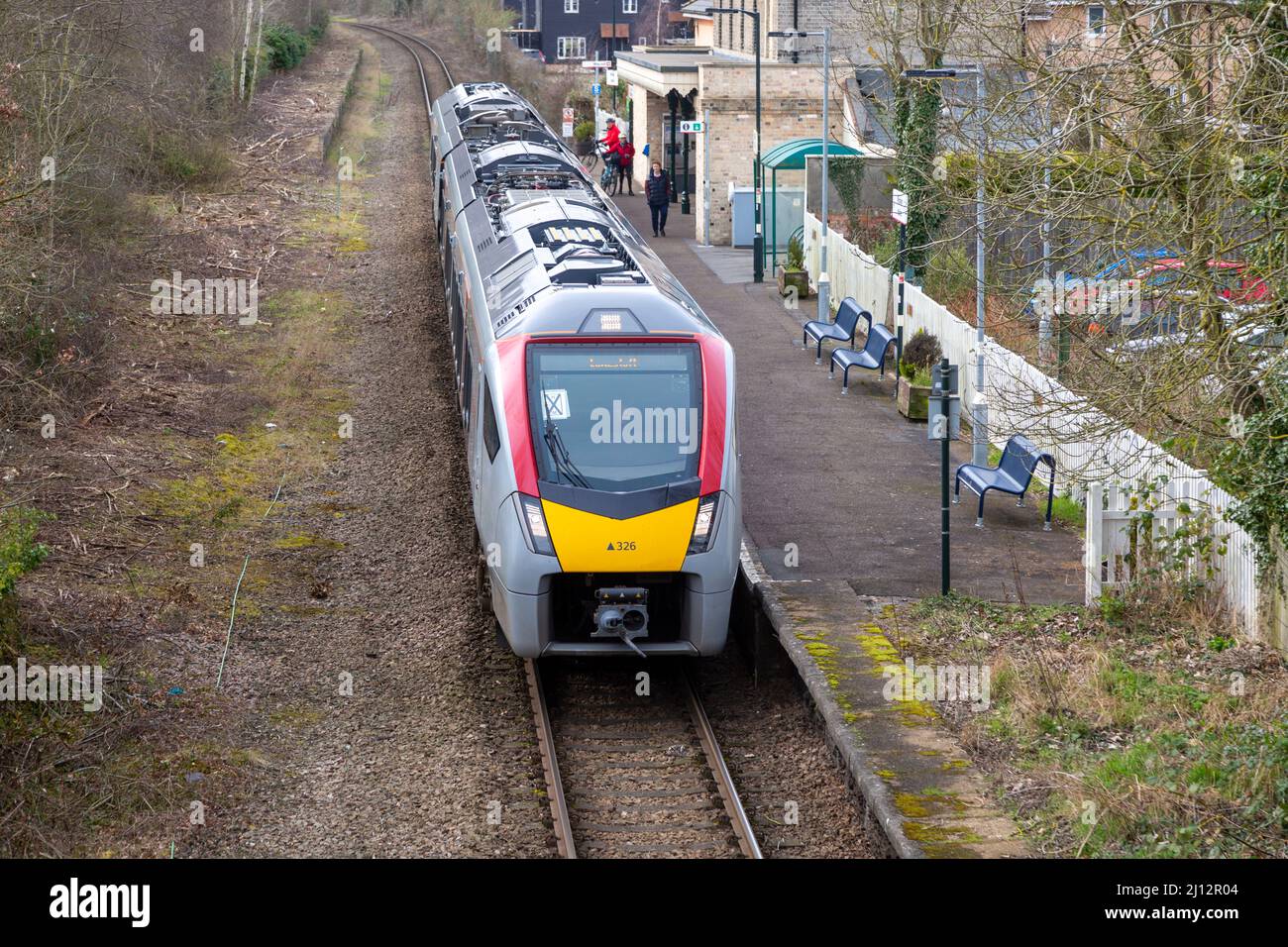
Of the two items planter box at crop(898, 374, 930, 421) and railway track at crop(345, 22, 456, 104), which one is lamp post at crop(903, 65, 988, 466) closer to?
planter box at crop(898, 374, 930, 421)

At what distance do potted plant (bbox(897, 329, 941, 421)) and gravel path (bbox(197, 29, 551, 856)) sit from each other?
Result: 19.1 ft

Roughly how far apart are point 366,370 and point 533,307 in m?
9.79

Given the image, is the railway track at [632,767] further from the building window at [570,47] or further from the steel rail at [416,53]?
the building window at [570,47]

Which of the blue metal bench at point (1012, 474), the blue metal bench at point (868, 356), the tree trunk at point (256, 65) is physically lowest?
the blue metal bench at point (1012, 474)

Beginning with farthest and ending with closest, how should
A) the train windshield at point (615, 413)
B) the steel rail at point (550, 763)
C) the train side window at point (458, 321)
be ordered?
the train side window at point (458, 321) < the train windshield at point (615, 413) < the steel rail at point (550, 763)

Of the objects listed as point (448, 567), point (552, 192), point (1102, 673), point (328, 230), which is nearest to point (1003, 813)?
point (1102, 673)

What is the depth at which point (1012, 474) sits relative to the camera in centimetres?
1575

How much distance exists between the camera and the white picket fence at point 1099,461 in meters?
12.4

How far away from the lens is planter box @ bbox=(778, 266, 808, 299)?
91.1 ft

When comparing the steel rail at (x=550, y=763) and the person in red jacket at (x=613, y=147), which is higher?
the person in red jacket at (x=613, y=147)

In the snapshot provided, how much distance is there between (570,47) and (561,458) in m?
75.3

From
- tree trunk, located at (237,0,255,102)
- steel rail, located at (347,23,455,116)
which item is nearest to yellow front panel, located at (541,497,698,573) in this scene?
tree trunk, located at (237,0,255,102)

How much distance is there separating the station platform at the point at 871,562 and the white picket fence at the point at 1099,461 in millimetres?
672

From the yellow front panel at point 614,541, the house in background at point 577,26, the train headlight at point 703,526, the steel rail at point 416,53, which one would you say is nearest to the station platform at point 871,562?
the train headlight at point 703,526
